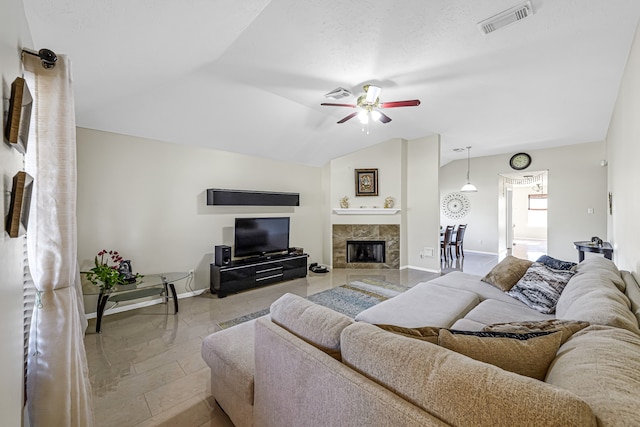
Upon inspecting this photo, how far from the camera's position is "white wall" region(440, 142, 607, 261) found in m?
5.62

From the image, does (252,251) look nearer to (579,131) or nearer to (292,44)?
(292,44)

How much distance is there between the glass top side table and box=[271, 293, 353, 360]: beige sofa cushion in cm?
241

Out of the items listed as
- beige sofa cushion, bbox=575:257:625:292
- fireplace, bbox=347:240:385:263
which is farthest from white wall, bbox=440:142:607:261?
beige sofa cushion, bbox=575:257:625:292

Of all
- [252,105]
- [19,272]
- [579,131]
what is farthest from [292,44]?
[579,131]

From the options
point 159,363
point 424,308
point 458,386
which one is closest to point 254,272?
point 159,363

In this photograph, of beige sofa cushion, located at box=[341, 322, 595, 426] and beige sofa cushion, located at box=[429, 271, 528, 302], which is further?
beige sofa cushion, located at box=[429, 271, 528, 302]

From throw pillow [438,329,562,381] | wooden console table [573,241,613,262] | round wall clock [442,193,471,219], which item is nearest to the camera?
throw pillow [438,329,562,381]

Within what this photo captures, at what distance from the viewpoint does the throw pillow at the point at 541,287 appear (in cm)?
223

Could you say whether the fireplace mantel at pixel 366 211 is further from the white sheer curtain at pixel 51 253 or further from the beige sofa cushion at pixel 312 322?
the white sheer curtain at pixel 51 253

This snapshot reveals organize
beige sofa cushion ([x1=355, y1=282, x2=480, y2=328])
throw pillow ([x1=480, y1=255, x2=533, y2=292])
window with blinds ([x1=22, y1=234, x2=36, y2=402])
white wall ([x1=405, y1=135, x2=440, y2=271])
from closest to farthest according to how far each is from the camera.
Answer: window with blinds ([x1=22, y1=234, x2=36, y2=402])
beige sofa cushion ([x1=355, y1=282, x2=480, y2=328])
throw pillow ([x1=480, y1=255, x2=533, y2=292])
white wall ([x1=405, y1=135, x2=440, y2=271])

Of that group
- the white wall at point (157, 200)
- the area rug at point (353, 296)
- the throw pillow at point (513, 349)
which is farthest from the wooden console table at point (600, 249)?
the white wall at point (157, 200)

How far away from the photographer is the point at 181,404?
73.0 inches

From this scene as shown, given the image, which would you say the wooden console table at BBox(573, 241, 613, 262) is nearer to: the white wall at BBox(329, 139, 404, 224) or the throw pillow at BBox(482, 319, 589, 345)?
the white wall at BBox(329, 139, 404, 224)

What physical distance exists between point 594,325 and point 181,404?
7.90 ft
